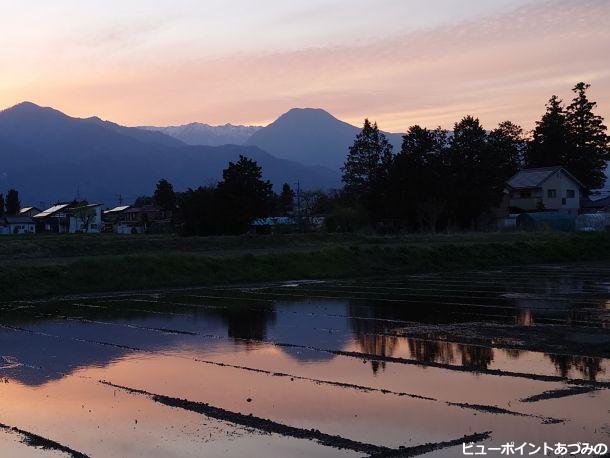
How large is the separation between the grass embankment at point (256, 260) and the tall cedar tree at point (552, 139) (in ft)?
97.1

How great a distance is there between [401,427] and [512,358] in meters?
3.71

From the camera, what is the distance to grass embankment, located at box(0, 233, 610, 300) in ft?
72.6

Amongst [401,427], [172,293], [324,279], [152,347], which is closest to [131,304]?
[172,293]

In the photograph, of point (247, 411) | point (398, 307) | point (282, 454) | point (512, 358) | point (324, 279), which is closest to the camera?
point (282, 454)

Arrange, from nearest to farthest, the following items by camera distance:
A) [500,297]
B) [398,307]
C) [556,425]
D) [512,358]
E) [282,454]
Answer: [282,454] → [556,425] → [512,358] → [398,307] → [500,297]

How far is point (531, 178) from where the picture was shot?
5875cm

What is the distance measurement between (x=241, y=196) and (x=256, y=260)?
26.1m

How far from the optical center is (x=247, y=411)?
7625 millimetres

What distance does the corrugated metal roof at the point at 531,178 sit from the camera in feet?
189

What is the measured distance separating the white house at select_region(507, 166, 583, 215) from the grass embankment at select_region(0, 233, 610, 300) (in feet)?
62.4

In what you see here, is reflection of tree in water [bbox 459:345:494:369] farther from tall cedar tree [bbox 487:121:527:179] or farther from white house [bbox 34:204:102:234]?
white house [bbox 34:204:102:234]

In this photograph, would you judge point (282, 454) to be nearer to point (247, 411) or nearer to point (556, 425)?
point (247, 411)

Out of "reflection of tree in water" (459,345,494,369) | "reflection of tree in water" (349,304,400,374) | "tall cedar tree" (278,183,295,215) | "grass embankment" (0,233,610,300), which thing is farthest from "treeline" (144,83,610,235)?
"reflection of tree in water" (459,345,494,369)

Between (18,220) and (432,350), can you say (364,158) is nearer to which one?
(18,220)
